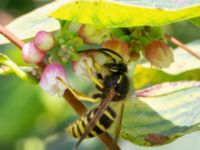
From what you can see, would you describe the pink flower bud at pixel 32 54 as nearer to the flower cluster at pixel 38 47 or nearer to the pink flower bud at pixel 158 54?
the flower cluster at pixel 38 47

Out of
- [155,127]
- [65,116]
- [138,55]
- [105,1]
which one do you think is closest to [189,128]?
[155,127]

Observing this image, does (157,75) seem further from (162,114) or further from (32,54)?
(32,54)

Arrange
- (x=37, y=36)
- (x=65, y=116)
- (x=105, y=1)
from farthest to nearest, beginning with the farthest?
1. (x=65, y=116)
2. (x=37, y=36)
3. (x=105, y=1)

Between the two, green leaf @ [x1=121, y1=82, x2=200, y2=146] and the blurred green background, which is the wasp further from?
the blurred green background

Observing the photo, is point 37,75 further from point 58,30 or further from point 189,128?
point 189,128

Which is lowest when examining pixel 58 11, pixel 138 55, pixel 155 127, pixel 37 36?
pixel 155 127

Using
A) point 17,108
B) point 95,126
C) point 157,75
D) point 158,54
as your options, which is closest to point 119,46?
point 158,54
